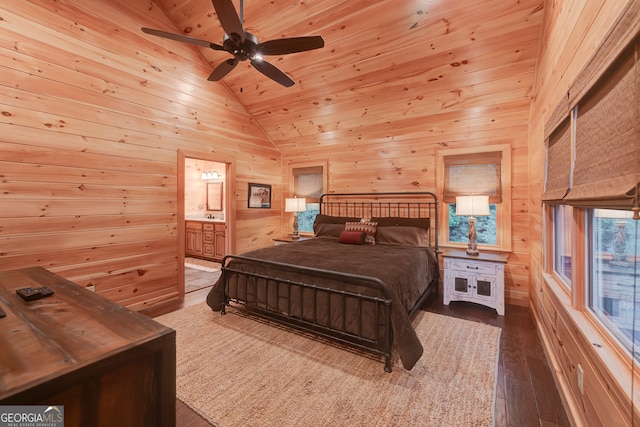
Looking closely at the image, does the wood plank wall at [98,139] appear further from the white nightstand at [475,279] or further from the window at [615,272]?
the window at [615,272]

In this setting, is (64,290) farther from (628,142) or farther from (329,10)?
(329,10)

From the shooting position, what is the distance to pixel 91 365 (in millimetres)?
775

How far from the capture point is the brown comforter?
6.61 ft

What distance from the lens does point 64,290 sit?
1409mm

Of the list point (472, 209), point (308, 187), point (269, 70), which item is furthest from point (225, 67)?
point (472, 209)

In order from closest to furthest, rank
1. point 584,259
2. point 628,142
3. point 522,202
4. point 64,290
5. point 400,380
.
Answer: point 628,142 → point 64,290 → point 584,259 → point 400,380 → point 522,202

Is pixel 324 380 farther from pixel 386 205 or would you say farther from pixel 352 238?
pixel 386 205

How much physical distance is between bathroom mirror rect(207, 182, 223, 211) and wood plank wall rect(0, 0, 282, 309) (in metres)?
2.57

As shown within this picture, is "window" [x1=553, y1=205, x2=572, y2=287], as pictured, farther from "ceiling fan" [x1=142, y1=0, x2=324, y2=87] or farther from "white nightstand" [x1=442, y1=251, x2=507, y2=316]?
"ceiling fan" [x1=142, y1=0, x2=324, y2=87]

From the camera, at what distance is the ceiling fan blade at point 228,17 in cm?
180

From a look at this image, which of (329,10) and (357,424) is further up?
(329,10)

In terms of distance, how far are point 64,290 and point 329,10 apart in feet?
10.6

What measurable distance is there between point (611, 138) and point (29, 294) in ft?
8.70

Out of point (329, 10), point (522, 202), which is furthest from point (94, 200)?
point (522, 202)
